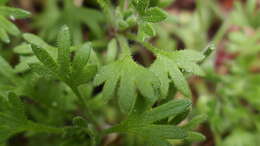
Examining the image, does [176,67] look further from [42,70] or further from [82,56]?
[42,70]

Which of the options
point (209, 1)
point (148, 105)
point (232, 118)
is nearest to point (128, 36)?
point (148, 105)

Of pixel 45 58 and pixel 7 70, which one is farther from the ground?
pixel 45 58

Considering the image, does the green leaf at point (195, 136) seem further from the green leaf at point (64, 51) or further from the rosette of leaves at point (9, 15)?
the rosette of leaves at point (9, 15)

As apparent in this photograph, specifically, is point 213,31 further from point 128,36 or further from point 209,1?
point 128,36

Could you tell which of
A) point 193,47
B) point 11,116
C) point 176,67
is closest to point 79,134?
point 11,116

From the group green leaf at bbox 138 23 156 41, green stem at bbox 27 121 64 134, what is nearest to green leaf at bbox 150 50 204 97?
green leaf at bbox 138 23 156 41

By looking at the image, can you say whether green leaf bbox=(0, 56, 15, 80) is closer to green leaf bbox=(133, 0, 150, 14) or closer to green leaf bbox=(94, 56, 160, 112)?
green leaf bbox=(94, 56, 160, 112)
